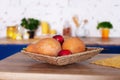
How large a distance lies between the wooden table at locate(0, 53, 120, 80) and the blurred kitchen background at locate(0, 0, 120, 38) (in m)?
2.06

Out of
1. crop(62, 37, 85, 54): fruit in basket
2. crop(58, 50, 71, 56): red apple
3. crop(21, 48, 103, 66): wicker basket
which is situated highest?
crop(62, 37, 85, 54): fruit in basket

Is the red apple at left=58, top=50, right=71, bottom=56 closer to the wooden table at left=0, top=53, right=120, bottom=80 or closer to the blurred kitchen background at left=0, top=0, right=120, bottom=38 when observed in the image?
the wooden table at left=0, top=53, right=120, bottom=80

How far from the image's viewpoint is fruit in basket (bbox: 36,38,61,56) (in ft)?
3.87

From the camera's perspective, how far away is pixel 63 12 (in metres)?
3.34

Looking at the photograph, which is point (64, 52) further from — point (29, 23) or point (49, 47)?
point (29, 23)

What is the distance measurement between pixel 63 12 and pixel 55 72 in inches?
91.3

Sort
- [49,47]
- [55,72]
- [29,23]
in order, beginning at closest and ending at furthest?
[55,72]
[49,47]
[29,23]

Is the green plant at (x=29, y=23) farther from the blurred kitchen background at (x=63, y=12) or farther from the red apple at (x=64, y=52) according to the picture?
the red apple at (x=64, y=52)

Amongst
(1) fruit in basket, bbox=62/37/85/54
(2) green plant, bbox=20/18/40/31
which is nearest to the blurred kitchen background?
(2) green plant, bbox=20/18/40/31

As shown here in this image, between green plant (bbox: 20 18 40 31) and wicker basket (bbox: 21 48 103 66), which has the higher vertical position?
green plant (bbox: 20 18 40 31)

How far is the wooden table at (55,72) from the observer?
1026 mm

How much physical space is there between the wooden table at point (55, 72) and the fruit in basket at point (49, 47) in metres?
0.07

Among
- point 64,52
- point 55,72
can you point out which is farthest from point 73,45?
point 55,72

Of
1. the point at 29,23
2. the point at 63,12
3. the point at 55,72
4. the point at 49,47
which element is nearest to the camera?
the point at 55,72
